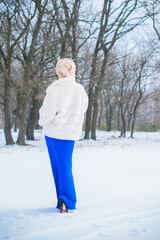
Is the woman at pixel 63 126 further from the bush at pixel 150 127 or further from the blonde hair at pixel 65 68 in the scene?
the bush at pixel 150 127

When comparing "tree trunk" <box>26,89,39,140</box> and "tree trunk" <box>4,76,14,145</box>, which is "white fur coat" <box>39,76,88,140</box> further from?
"tree trunk" <box>26,89,39,140</box>

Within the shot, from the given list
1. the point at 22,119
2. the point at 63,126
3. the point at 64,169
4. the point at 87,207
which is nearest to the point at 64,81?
the point at 63,126

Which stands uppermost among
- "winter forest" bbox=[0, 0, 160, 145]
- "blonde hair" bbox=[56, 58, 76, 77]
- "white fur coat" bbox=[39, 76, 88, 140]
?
"winter forest" bbox=[0, 0, 160, 145]

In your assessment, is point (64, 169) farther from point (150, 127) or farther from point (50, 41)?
point (150, 127)

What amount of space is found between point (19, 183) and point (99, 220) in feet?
8.44

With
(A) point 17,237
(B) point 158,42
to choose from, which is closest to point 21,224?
(A) point 17,237

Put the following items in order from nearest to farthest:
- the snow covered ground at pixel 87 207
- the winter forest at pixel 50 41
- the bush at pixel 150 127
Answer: the snow covered ground at pixel 87 207 → the winter forest at pixel 50 41 → the bush at pixel 150 127

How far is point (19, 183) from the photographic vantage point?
4969mm

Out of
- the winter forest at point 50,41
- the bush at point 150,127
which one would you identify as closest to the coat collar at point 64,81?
the winter forest at point 50,41

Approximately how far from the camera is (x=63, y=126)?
3.41m

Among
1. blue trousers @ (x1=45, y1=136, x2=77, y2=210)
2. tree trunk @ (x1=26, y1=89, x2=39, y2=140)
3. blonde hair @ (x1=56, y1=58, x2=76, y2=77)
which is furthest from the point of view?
tree trunk @ (x1=26, y1=89, x2=39, y2=140)

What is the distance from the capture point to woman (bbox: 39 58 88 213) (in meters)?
3.35

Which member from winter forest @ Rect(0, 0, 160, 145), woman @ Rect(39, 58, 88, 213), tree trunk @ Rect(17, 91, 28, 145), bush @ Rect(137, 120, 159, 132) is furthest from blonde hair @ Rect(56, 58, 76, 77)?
bush @ Rect(137, 120, 159, 132)

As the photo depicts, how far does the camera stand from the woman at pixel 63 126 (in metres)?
3.35
